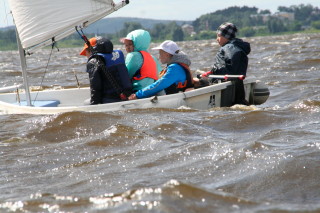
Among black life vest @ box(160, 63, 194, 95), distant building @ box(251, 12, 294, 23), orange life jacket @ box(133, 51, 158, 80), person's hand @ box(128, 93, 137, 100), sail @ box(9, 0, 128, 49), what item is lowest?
distant building @ box(251, 12, 294, 23)

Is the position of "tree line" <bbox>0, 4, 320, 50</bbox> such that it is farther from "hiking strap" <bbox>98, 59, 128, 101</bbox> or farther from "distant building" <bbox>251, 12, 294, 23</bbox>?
"hiking strap" <bbox>98, 59, 128, 101</bbox>

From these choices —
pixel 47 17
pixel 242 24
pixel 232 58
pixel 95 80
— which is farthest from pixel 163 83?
pixel 242 24

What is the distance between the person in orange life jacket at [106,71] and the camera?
754cm

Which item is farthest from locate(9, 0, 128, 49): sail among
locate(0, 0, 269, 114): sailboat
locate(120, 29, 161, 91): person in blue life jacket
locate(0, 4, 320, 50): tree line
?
locate(0, 4, 320, 50): tree line

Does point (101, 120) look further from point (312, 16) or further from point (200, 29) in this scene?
point (312, 16)

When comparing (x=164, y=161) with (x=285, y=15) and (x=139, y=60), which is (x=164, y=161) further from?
(x=285, y=15)

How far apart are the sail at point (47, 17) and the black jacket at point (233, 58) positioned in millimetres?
1817

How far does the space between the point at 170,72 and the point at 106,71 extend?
795 millimetres

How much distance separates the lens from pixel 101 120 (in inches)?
278

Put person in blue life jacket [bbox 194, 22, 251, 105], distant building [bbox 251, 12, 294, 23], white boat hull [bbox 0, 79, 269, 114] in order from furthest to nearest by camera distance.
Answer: distant building [bbox 251, 12, 294, 23]
person in blue life jacket [bbox 194, 22, 251, 105]
white boat hull [bbox 0, 79, 269, 114]

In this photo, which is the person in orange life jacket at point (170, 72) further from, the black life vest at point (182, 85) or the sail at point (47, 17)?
the sail at point (47, 17)

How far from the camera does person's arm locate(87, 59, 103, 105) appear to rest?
7.54 metres

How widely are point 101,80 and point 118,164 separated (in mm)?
2745

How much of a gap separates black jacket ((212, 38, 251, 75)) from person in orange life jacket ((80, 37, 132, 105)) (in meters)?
1.45
